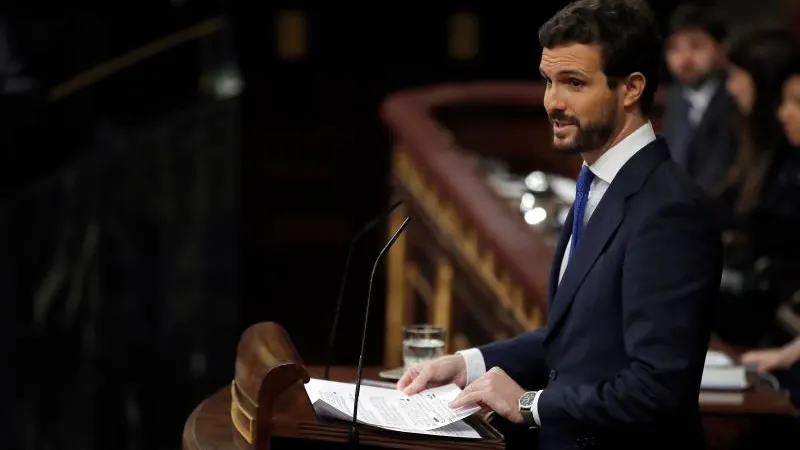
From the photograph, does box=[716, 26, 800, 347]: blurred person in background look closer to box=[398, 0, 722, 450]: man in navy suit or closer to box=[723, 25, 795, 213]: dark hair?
box=[723, 25, 795, 213]: dark hair

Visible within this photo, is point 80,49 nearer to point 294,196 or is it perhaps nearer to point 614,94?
point 614,94

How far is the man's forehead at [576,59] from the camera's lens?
6.18 ft

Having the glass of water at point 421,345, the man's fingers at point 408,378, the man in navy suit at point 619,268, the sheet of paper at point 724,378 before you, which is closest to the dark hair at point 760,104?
the sheet of paper at point 724,378

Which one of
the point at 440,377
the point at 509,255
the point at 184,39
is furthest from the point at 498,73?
the point at 440,377

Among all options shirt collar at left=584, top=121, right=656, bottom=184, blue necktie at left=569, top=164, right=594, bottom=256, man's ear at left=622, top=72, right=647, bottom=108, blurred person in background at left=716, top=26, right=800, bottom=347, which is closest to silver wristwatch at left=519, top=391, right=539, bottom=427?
blue necktie at left=569, top=164, right=594, bottom=256

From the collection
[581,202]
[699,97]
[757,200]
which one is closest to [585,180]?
[581,202]

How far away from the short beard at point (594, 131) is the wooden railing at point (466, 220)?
3.65 ft

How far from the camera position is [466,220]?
4.01 metres

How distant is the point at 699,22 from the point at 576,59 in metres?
3.91

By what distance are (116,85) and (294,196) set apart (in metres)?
4.26

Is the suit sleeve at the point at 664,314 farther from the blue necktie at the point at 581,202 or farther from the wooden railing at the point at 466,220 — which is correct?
the wooden railing at the point at 466,220

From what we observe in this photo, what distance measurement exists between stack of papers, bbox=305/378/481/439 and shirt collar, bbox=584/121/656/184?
411 millimetres

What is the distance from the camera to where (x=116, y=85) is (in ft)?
15.1

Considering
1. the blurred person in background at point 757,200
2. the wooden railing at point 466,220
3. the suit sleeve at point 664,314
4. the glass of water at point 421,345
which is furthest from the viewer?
the blurred person in background at point 757,200
